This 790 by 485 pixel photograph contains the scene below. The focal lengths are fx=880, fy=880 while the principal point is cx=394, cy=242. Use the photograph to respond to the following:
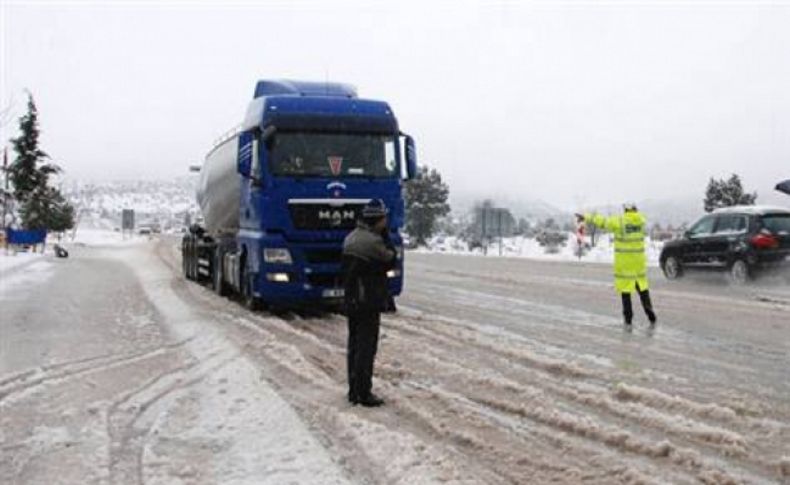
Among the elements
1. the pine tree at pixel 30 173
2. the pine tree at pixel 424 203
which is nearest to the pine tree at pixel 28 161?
the pine tree at pixel 30 173

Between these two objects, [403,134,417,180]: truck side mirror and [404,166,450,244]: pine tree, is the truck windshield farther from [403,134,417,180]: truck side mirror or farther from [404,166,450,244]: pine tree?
[404,166,450,244]: pine tree

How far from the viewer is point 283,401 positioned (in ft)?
24.8

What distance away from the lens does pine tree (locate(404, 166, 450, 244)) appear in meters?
81.2

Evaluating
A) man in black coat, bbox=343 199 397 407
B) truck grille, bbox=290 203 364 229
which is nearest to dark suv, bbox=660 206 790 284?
truck grille, bbox=290 203 364 229

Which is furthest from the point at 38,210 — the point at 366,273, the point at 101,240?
the point at 366,273

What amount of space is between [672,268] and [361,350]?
16848mm

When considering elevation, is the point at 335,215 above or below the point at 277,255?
→ above

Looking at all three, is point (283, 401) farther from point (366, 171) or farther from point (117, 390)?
point (366, 171)

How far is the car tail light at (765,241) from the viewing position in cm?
1938

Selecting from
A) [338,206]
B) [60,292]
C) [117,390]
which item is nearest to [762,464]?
[117,390]

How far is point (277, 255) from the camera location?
13359 mm

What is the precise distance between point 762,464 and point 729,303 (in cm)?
1057

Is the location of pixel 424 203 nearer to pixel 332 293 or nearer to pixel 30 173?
pixel 30 173

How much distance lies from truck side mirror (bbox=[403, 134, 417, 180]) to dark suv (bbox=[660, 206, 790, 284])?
30.9 feet
